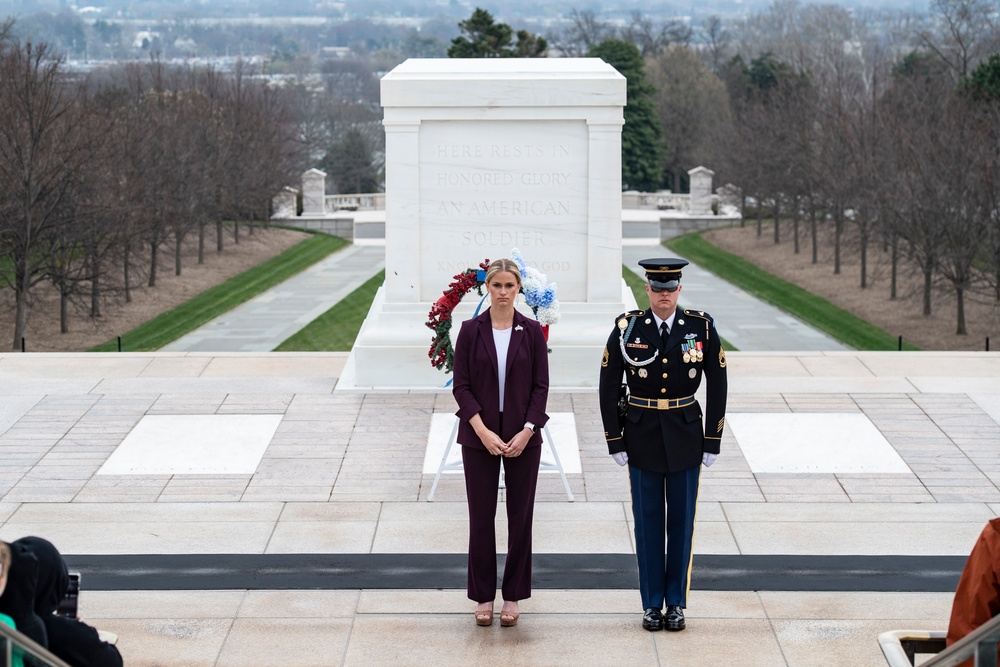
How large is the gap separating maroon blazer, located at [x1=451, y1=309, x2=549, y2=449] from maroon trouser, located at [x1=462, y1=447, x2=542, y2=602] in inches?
3.5

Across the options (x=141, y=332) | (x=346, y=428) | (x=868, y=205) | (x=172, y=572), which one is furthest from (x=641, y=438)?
(x=868, y=205)

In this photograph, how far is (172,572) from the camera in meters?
7.82

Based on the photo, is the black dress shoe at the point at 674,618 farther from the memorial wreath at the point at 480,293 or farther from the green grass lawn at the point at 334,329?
the green grass lawn at the point at 334,329

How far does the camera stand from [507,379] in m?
6.93

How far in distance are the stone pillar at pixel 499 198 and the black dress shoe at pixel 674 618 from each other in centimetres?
526

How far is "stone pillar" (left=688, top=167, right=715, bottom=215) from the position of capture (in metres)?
53.6

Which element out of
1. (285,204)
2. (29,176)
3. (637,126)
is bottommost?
(285,204)

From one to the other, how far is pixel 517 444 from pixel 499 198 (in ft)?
18.7

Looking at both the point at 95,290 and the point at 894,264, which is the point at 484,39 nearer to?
the point at 894,264

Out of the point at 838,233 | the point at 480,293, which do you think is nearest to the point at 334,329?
the point at 838,233

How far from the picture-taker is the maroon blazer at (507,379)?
6918 millimetres

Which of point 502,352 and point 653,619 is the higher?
point 502,352

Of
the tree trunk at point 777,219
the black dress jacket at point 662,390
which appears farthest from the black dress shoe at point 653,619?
the tree trunk at point 777,219

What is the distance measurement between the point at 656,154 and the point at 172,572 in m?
55.0
